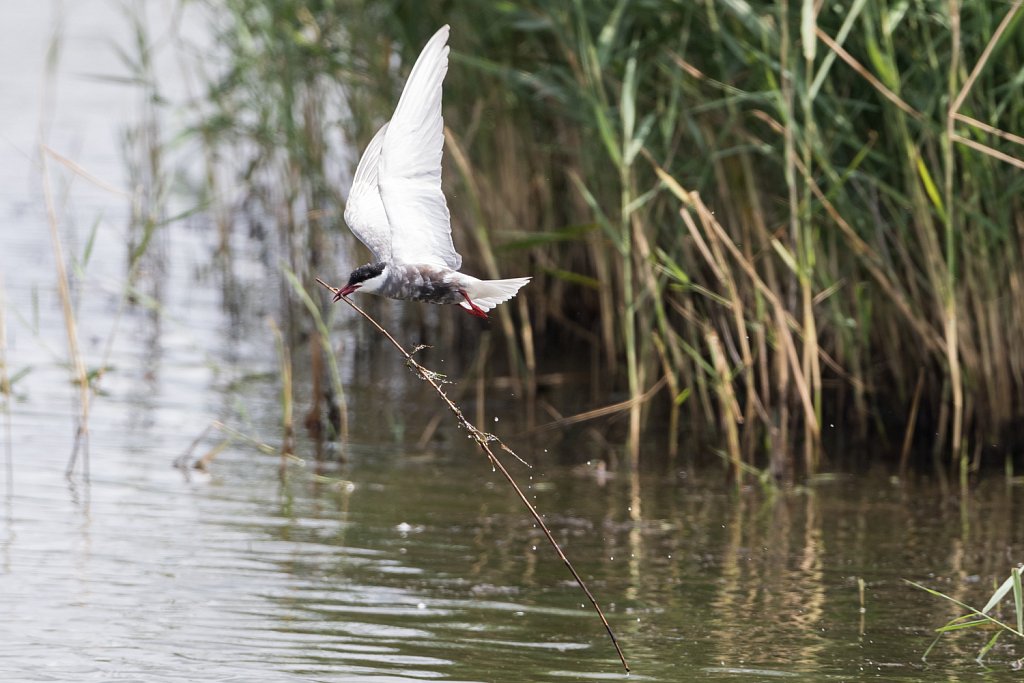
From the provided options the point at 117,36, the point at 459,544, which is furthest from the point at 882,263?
the point at 117,36

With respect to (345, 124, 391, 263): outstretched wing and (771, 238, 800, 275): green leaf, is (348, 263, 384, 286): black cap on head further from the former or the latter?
(771, 238, 800, 275): green leaf

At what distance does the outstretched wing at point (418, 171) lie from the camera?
3.61 m

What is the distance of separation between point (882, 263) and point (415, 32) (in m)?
2.59

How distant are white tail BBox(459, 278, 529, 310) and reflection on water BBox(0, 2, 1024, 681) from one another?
0.92m

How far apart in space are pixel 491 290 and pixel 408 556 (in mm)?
1538

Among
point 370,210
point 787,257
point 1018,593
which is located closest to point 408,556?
point 370,210

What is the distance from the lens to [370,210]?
3.66 metres

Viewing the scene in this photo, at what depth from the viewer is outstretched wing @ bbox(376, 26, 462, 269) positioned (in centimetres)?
361

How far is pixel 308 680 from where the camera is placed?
372 cm

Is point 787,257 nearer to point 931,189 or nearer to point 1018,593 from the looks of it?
point 931,189

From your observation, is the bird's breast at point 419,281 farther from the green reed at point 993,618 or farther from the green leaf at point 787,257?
the green leaf at point 787,257

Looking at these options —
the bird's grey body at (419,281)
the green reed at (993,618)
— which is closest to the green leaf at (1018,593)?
the green reed at (993,618)

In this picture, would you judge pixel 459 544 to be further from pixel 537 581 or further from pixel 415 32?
pixel 415 32

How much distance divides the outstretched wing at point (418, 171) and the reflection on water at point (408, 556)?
41.3 inches
